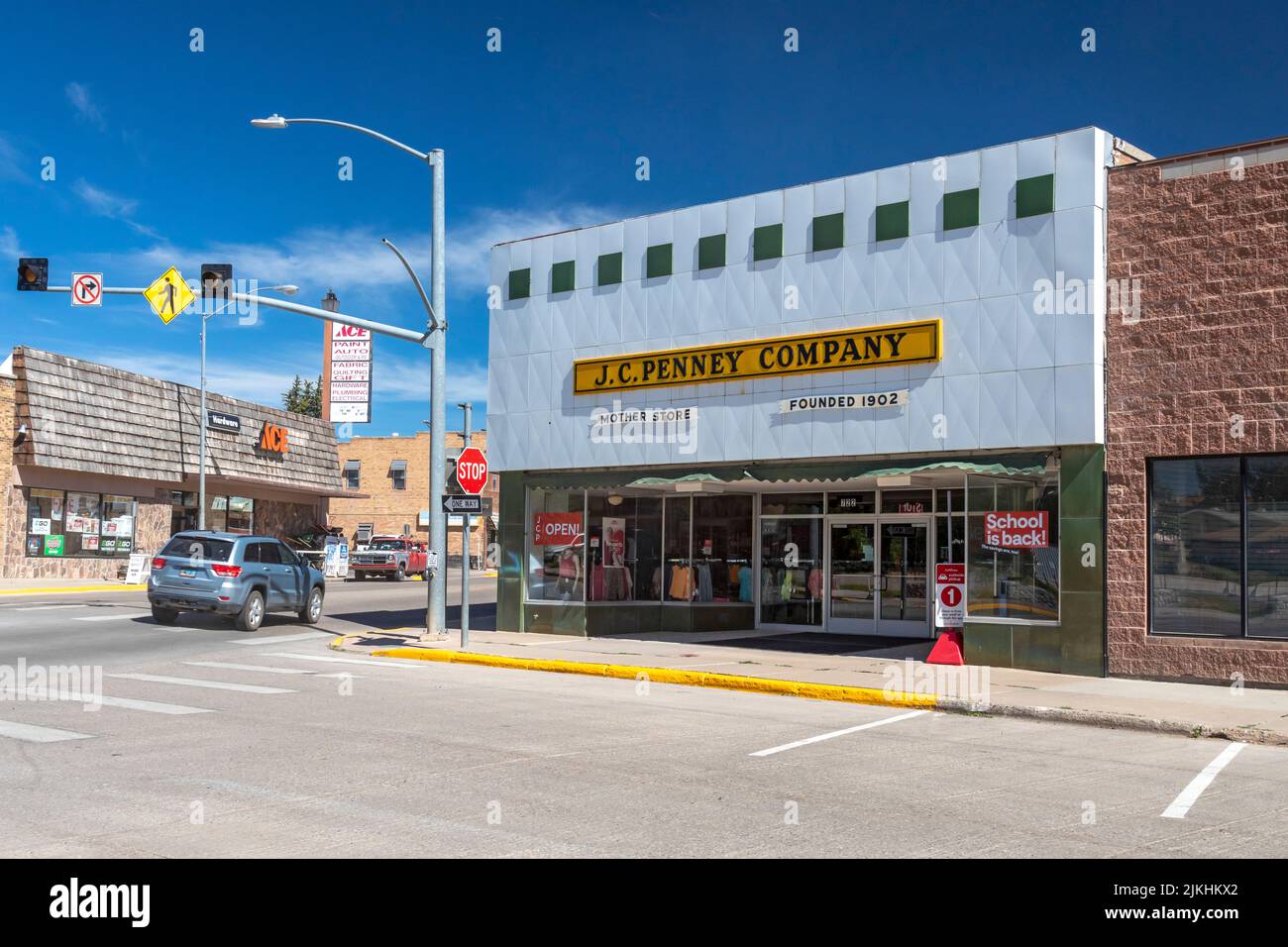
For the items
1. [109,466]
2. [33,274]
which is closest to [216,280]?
[33,274]

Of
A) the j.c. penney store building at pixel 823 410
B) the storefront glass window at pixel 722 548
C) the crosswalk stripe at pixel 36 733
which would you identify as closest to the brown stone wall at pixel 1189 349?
the j.c. penney store building at pixel 823 410

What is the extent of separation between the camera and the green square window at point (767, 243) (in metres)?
18.8

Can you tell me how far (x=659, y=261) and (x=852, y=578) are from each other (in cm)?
701

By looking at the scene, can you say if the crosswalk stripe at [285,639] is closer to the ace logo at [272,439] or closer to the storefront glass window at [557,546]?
the storefront glass window at [557,546]

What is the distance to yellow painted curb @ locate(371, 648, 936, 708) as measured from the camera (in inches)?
539

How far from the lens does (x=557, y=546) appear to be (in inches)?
864

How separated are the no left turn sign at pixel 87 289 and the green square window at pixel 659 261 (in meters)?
9.30

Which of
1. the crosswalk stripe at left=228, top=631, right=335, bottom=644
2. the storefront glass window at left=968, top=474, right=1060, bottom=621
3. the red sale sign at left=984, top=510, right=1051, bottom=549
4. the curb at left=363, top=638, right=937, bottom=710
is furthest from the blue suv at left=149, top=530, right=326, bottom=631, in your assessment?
the red sale sign at left=984, top=510, right=1051, bottom=549

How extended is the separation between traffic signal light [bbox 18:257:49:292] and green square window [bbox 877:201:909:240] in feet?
44.3

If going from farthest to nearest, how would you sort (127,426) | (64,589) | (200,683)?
(127,426), (64,589), (200,683)

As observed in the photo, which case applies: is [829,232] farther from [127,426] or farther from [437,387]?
[127,426]

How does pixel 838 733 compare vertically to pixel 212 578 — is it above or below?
below

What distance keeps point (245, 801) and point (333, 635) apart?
14923 mm
